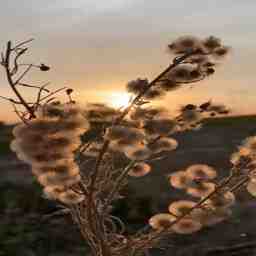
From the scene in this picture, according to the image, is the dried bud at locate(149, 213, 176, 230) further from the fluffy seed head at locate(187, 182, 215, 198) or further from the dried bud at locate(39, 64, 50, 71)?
the dried bud at locate(39, 64, 50, 71)

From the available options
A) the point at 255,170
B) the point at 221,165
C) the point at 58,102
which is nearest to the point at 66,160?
the point at 58,102

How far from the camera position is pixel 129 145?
230 cm

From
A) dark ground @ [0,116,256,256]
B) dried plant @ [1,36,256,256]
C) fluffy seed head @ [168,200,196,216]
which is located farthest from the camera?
dark ground @ [0,116,256,256]

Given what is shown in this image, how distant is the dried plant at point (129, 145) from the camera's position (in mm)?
2236

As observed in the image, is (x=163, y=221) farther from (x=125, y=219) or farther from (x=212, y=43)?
(x=125, y=219)

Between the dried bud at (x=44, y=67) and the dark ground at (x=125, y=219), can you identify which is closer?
the dried bud at (x=44, y=67)

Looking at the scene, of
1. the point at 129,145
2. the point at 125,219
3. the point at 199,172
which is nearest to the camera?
the point at 129,145

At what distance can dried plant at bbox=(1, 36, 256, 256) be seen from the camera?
2236 mm

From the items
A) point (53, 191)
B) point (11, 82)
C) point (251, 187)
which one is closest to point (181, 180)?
point (251, 187)

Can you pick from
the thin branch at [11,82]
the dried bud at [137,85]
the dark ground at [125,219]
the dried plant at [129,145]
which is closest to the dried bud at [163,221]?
the dried plant at [129,145]

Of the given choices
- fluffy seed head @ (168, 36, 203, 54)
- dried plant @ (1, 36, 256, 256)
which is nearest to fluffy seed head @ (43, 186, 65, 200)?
dried plant @ (1, 36, 256, 256)

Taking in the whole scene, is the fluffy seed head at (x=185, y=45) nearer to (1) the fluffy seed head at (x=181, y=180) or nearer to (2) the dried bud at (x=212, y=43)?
(2) the dried bud at (x=212, y=43)

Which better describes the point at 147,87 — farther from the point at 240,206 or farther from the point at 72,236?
the point at 240,206

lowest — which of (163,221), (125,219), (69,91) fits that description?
(125,219)
